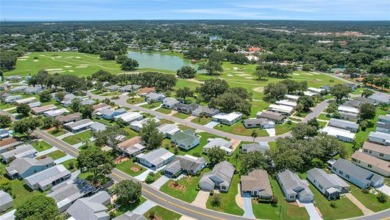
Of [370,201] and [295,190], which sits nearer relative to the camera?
[370,201]

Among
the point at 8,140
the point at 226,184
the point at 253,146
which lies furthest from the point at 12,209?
the point at 253,146

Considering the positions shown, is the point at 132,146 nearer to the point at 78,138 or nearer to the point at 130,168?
the point at 130,168

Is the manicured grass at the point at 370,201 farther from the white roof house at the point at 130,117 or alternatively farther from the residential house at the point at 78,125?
the residential house at the point at 78,125

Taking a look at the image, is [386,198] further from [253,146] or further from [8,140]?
[8,140]

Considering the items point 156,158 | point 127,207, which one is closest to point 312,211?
point 127,207

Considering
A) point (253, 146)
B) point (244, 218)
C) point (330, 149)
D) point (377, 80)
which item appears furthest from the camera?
point (377, 80)
